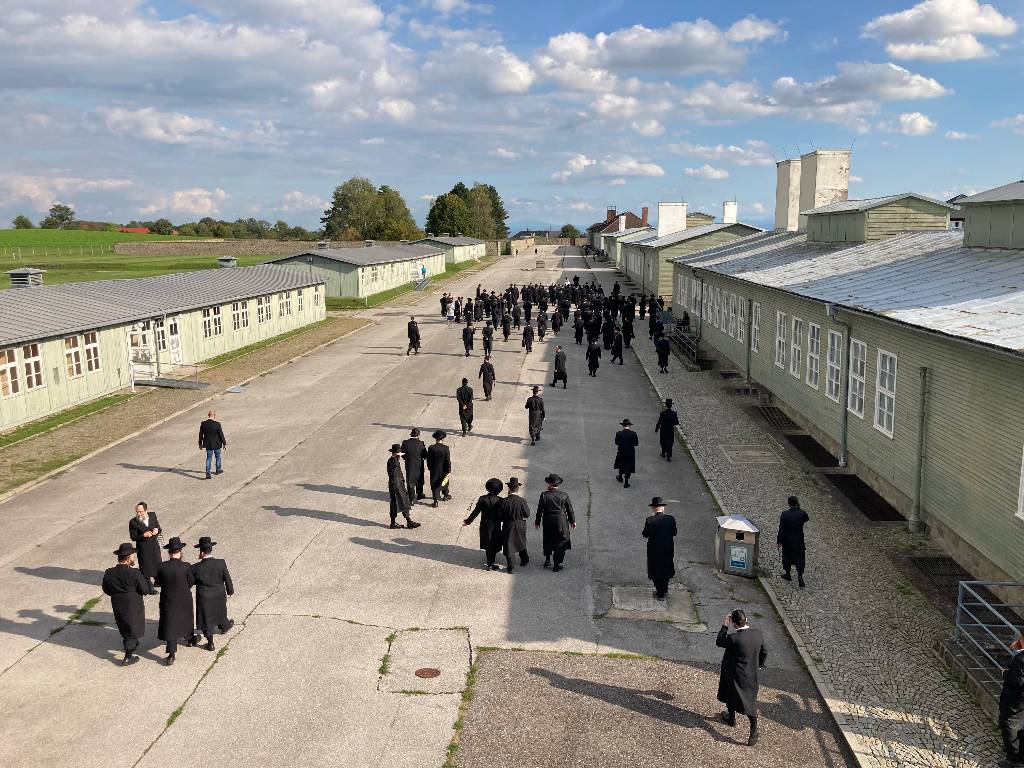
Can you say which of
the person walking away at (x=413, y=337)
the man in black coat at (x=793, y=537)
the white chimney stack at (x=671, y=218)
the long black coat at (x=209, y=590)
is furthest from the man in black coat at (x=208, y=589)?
the white chimney stack at (x=671, y=218)

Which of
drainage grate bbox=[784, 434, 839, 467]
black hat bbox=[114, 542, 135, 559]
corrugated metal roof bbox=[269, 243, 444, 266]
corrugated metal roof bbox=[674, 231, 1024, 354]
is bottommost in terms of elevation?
drainage grate bbox=[784, 434, 839, 467]

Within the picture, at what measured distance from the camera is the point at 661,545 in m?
11.7

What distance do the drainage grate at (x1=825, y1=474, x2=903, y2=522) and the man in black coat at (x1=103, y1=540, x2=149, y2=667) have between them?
39.8 ft

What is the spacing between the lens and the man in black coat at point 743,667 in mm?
8508

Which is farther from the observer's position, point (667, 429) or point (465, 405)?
point (465, 405)

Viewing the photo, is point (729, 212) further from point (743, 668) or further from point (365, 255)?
point (743, 668)

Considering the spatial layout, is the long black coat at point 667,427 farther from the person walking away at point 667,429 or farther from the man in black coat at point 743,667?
the man in black coat at point 743,667

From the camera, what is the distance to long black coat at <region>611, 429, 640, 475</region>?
1677cm

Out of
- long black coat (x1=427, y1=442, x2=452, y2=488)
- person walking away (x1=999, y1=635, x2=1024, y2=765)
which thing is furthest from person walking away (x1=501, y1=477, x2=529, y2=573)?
person walking away (x1=999, y1=635, x2=1024, y2=765)

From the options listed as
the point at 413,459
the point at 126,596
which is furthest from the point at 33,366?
Answer: the point at 126,596

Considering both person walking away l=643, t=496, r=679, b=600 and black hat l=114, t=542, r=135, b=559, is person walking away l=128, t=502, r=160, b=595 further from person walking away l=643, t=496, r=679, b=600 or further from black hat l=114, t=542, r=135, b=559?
person walking away l=643, t=496, r=679, b=600

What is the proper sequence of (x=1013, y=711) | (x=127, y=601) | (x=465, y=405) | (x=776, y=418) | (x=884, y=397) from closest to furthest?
(x=1013, y=711)
(x=127, y=601)
(x=884, y=397)
(x=465, y=405)
(x=776, y=418)

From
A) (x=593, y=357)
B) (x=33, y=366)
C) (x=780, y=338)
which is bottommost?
(x=593, y=357)

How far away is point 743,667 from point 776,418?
50.9 feet
